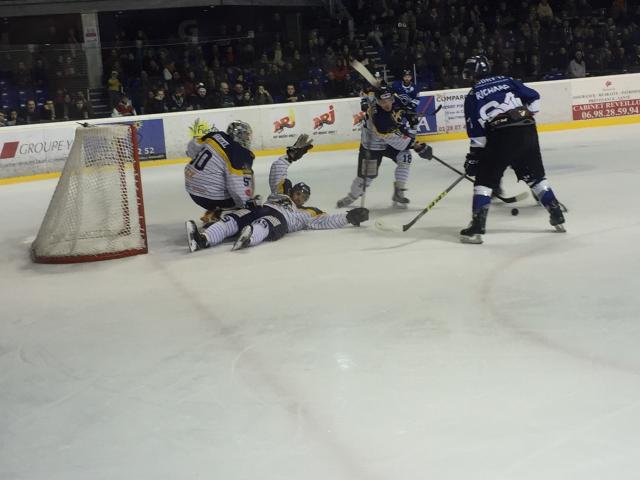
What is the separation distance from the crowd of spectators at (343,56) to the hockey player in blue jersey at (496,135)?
6571 mm

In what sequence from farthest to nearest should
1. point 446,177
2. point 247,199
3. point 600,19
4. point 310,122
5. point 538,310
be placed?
1. point 600,19
2. point 310,122
3. point 446,177
4. point 247,199
5. point 538,310

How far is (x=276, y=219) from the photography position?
5.98m

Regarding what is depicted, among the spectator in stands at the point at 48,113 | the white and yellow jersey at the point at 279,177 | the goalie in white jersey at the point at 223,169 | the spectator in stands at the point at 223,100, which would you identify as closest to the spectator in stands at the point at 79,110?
the spectator in stands at the point at 48,113

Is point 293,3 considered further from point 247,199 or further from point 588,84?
point 247,199

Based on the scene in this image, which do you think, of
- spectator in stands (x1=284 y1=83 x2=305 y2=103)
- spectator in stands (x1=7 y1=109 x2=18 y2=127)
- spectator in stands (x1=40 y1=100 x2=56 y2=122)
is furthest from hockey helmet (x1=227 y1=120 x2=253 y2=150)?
spectator in stands (x1=284 y1=83 x2=305 y2=103)

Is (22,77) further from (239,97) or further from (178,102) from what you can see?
(239,97)

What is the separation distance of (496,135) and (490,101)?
8.8 inches

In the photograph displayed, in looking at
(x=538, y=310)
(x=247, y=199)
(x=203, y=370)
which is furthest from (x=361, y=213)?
(x=203, y=370)

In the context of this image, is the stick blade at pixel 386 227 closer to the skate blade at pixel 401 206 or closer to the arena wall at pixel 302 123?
the skate blade at pixel 401 206

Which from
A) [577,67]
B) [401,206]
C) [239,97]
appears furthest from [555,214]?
[577,67]

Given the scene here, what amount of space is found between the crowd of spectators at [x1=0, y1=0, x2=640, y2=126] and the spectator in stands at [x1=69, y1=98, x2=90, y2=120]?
18 mm

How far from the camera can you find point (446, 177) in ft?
29.0

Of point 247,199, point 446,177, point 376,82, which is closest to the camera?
point 247,199

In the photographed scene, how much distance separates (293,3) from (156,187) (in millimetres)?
9234
